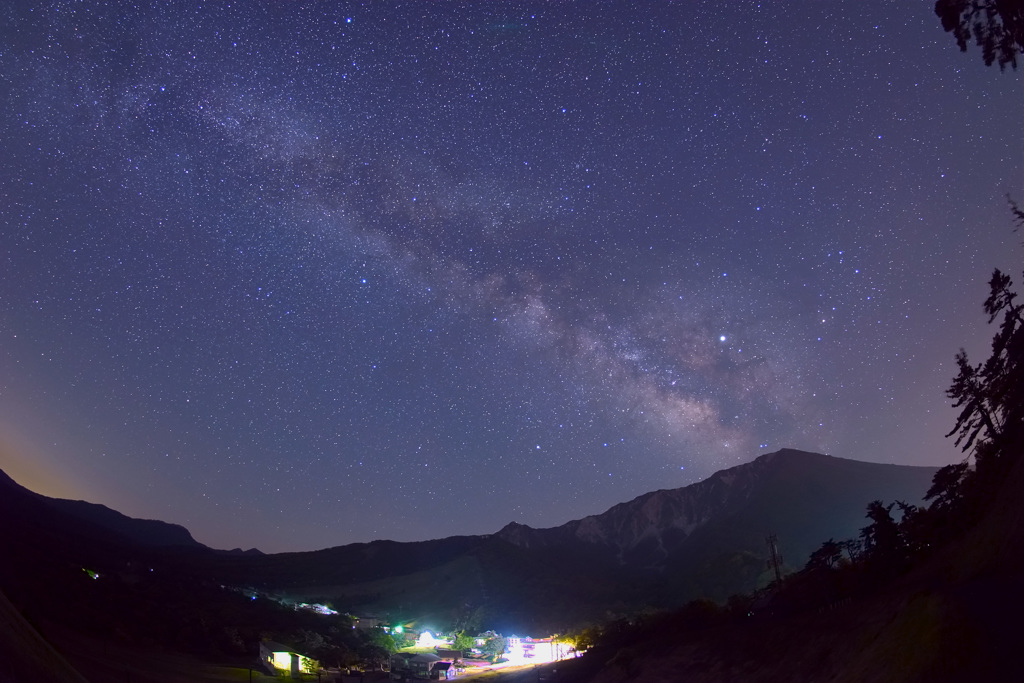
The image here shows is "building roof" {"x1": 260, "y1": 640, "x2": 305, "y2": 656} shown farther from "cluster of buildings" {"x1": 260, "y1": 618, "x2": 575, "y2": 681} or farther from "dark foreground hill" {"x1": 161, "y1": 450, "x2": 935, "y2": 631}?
"dark foreground hill" {"x1": 161, "y1": 450, "x2": 935, "y2": 631}

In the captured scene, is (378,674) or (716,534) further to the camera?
(716,534)

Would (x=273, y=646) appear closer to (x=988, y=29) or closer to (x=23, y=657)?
(x=23, y=657)

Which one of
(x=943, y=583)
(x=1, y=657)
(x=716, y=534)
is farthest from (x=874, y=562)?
(x=716, y=534)

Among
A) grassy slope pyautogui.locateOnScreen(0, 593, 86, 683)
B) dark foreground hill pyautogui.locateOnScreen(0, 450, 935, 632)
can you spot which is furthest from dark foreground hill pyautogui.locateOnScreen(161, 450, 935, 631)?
grassy slope pyautogui.locateOnScreen(0, 593, 86, 683)

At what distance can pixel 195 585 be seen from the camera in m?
83.9

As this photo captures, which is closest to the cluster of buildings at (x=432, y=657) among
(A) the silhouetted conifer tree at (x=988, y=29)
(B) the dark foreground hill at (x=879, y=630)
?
(B) the dark foreground hill at (x=879, y=630)

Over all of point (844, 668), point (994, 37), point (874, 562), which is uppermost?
point (994, 37)

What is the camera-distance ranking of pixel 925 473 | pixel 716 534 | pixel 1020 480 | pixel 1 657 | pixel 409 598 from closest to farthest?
pixel 1 657, pixel 1020 480, pixel 409 598, pixel 716 534, pixel 925 473

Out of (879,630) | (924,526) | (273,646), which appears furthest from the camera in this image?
(273,646)

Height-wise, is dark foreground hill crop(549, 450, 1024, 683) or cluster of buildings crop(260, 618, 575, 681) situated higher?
dark foreground hill crop(549, 450, 1024, 683)

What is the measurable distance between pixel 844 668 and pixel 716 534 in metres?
176

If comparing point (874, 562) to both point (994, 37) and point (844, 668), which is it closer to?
point (844, 668)

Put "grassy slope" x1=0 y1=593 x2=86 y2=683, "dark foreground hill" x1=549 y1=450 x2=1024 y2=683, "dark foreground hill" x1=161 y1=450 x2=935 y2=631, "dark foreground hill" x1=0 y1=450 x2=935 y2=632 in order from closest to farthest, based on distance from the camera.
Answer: "grassy slope" x1=0 y1=593 x2=86 y2=683 → "dark foreground hill" x1=549 y1=450 x2=1024 y2=683 → "dark foreground hill" x1=0 y1=450 x2=935 y2=632 → "dark foreground hill" x1=161 y1=450 x2=935 y2=631

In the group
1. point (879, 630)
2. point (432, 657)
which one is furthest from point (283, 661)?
point (879, 630)
